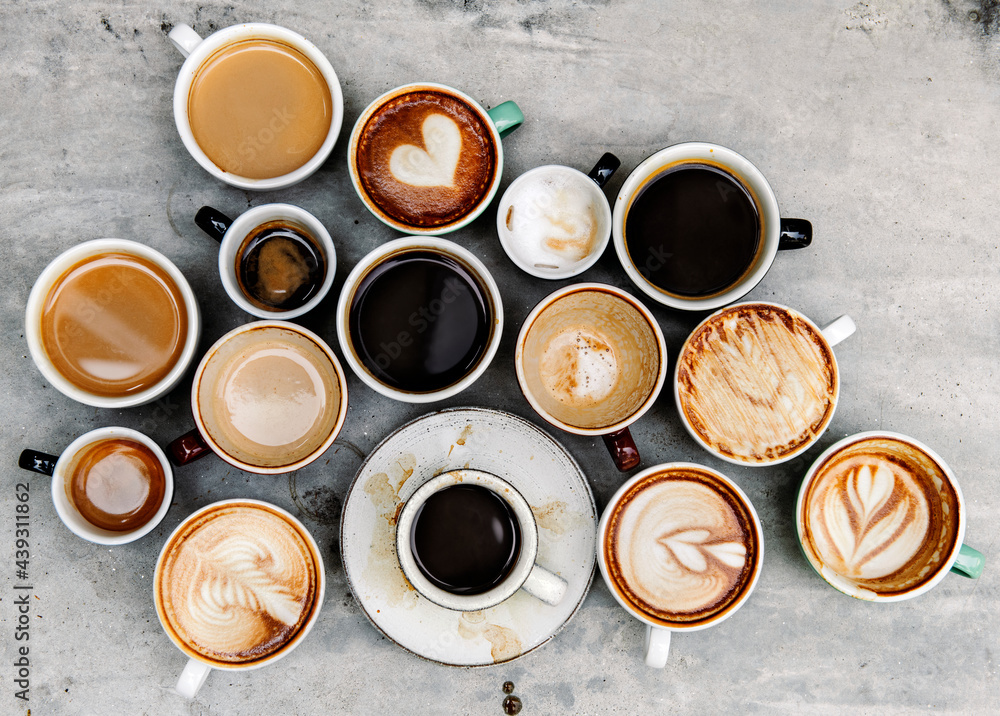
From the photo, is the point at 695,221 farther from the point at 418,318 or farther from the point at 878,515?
the point at 878,515

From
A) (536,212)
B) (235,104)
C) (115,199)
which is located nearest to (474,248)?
(536,212)

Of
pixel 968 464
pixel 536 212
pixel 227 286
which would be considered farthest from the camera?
pixel 968 464

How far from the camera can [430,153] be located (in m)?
1.41

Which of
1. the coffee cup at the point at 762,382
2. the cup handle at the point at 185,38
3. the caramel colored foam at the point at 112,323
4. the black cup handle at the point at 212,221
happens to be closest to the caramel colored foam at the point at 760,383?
the coffee cup at the point at 762,382

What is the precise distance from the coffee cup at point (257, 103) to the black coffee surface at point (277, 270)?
0.13 metres

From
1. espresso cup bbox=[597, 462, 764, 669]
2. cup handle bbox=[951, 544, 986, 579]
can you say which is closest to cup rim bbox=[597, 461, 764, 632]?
espresso cup bbox=[597, 462, 764, 669]

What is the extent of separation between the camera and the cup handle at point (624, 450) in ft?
4.44

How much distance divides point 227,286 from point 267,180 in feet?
0.91

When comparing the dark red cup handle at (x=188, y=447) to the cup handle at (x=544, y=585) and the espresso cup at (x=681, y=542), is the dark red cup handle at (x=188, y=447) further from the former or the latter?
the espresso cup at (x=681, y=542)

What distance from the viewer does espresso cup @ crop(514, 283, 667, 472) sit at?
4.29 feet

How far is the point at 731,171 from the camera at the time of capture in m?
1.42

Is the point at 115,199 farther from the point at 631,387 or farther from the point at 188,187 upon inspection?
the point at 631,387

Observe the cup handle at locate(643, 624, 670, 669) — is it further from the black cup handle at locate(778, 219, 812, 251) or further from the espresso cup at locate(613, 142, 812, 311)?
the black cup handle at locate(778, 219, 812, 251)

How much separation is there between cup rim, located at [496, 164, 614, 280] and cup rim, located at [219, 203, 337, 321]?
1.42ft
